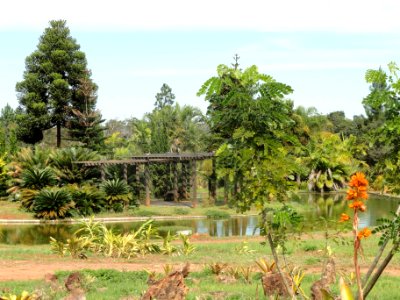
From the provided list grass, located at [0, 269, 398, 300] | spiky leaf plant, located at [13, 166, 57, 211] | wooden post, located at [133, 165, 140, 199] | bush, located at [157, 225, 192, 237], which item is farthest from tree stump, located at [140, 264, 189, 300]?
wooden post, located at [133, 165, 140, 199]

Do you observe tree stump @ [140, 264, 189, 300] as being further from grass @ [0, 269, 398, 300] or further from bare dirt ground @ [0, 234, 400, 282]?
bare dirt ground @ [0, 234, 400, 282]

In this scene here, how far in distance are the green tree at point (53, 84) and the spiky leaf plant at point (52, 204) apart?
8.91 m

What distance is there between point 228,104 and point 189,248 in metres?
8.75

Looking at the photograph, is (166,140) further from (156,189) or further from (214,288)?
(214,288)

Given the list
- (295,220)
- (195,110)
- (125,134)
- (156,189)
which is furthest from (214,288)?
(125,134)

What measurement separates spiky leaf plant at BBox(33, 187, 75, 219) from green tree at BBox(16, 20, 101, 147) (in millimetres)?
8906

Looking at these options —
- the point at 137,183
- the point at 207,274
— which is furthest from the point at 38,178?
the point at 207,274

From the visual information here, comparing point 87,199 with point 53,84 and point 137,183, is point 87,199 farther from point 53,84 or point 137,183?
point 53,84

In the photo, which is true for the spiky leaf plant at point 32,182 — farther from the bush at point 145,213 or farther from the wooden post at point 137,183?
the wooden post at point 137,183

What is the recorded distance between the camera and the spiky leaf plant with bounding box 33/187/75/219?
87.4 feet

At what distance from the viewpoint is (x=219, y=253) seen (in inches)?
567

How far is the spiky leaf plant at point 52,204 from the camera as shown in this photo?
26.6 m

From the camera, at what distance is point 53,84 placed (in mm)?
34969

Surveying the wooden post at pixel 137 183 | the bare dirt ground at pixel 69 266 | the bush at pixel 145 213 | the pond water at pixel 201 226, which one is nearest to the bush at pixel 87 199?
the bush at pixel 145 213
